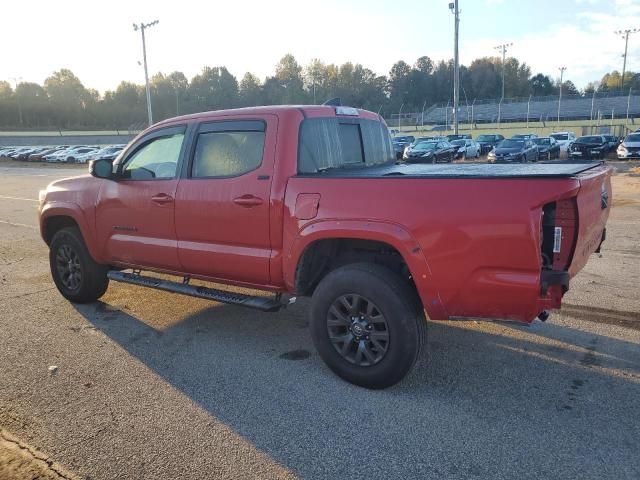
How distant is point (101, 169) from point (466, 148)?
31.7 meters

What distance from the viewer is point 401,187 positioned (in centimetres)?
357

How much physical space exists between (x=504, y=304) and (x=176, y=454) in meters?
2.17

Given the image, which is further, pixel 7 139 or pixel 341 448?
pixel 7 139

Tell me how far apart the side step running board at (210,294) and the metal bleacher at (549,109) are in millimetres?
72046

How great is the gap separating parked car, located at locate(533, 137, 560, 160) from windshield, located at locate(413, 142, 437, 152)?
19.7 feet

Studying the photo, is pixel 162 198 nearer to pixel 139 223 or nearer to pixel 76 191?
pixel 139 223

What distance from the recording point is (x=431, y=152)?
103 ft

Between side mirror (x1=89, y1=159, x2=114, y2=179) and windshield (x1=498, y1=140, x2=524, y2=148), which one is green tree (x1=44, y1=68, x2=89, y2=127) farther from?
side mirror (x1=89, y1=159, x2=114, y2=179)

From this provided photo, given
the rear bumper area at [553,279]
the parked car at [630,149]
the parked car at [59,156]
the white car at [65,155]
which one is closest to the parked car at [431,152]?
the parked car at [630,149]

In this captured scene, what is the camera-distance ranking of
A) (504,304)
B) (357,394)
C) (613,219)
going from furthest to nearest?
1. (613,219)
2. (357,394)
3. (504,304)

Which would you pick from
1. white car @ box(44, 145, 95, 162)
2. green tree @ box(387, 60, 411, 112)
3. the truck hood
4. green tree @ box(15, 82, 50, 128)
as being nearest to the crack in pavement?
the truck hood

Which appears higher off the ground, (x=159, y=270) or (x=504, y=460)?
(x=159, y=270)

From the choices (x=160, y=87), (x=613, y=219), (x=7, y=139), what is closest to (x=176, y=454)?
(x=613, y=219)

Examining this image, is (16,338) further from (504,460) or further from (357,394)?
(504,460)
